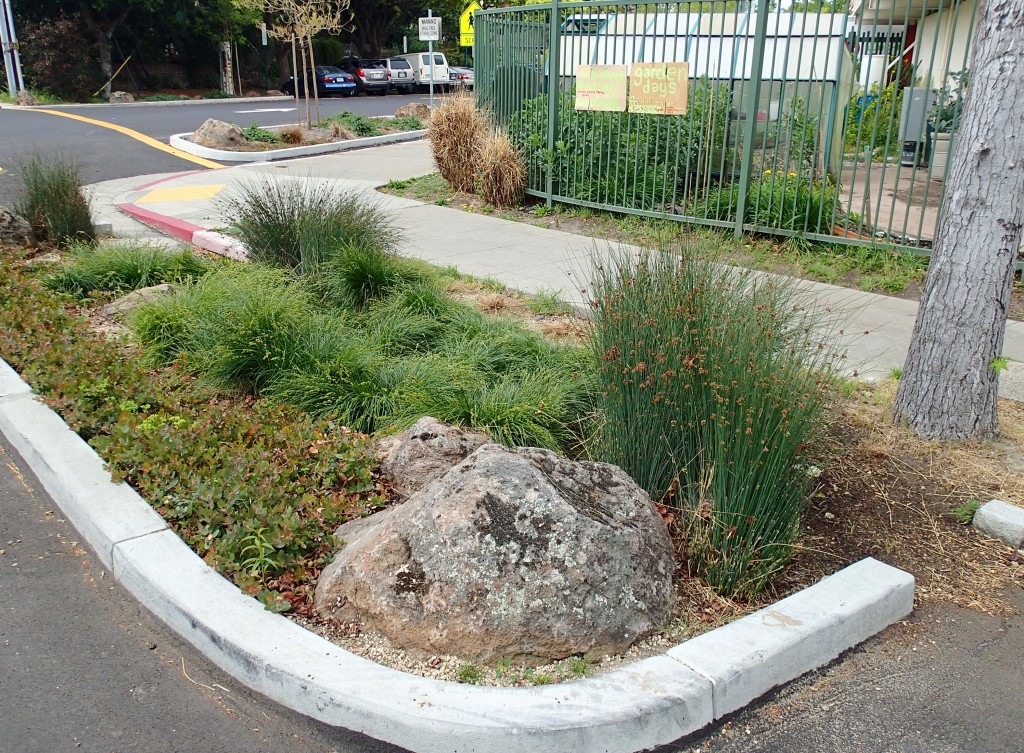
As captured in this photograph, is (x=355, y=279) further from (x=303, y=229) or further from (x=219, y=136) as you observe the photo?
(x=219, y=136)

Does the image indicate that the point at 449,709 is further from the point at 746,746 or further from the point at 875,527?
the point at 875,527

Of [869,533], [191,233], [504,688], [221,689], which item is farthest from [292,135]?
[504,688]

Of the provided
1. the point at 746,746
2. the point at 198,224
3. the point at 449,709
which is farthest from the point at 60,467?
the point at 198,224

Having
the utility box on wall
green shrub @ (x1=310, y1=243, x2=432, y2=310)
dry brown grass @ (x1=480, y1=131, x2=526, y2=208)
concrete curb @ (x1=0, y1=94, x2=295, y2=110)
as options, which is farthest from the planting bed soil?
concrete curb @ (x1=0, y1=94, x2=295, y2=110)

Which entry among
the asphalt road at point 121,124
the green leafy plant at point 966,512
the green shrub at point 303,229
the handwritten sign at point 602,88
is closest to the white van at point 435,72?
the asphalt road at point 121,124

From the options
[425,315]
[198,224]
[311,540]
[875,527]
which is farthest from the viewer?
Result: [198,224]

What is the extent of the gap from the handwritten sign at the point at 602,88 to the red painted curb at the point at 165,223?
4756 millimetres

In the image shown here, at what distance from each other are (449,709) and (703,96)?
8018mm

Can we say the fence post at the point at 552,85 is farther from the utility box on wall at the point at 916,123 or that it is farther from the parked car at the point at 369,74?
the parked car at the point at 369,74

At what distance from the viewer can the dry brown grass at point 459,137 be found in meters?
12.3

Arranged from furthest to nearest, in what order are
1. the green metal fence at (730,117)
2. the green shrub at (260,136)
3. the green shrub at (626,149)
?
the green shrub at (260,136), the green shrub at (626,149), the green metal fence at (730,117)

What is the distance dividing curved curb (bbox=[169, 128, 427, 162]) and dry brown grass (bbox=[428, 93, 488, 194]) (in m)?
4.23

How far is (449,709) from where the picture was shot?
2.72m

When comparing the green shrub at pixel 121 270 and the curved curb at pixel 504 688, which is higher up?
the green shrub at pixel 121 270
